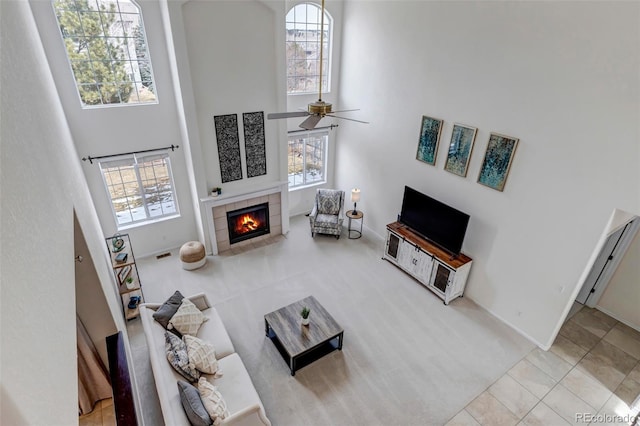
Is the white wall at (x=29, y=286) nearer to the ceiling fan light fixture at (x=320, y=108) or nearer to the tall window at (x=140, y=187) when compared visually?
the ceiling fan light fixture at (x=320, y=108)

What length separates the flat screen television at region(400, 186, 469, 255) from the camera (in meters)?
6.11

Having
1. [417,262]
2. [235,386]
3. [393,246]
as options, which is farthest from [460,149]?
[235,386]

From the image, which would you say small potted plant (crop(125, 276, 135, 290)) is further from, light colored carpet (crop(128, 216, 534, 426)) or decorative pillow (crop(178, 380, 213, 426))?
decorative pillow (crop(178, 380, 213, 426))

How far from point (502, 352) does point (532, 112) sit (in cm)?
367

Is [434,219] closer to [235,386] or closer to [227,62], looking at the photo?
[235,386]

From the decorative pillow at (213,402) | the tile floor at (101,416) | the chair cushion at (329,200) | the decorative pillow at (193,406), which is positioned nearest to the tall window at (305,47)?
Answer: the chair cushion at (329,200)

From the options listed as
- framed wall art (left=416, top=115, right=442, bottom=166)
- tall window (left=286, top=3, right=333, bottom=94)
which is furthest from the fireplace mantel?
framed wall art (left=416, top=115, right=442, bottom=166)

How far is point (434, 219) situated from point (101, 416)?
5.69 meters

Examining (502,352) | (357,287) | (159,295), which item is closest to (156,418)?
(159,295)

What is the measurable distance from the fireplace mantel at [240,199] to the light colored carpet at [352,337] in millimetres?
559

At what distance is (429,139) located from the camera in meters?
6.47

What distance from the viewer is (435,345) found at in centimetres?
564

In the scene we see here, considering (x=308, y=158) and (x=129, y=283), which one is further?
(x=308, y=158)

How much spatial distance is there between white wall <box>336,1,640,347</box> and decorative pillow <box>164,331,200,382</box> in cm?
490
